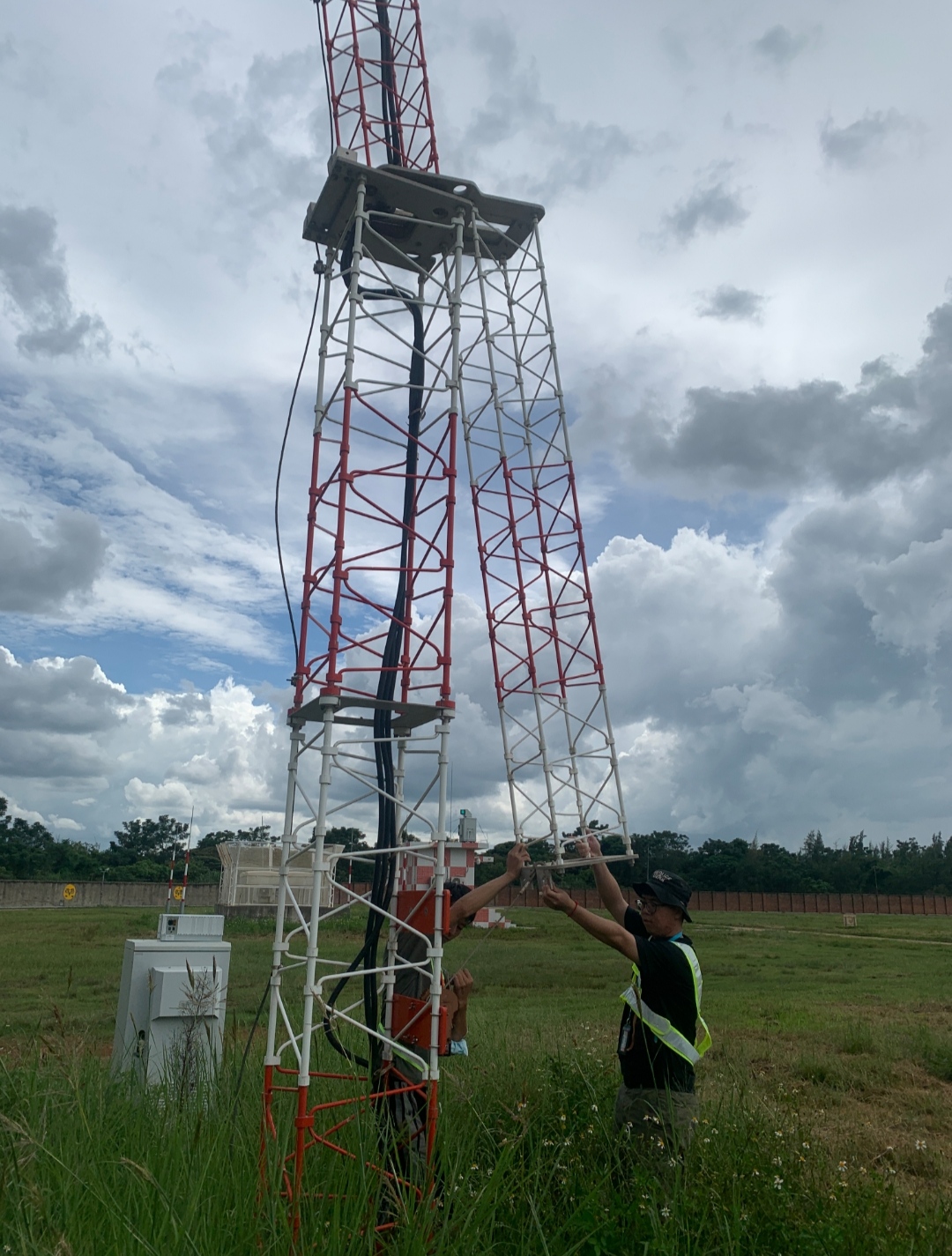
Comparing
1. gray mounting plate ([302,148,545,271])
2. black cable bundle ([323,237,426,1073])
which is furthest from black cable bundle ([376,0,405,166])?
black cable bundle ([323,237,426,1073])

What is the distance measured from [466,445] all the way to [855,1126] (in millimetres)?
11137

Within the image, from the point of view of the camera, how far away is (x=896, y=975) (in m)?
21.1

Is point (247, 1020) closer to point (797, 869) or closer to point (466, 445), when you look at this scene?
point (466, 445)

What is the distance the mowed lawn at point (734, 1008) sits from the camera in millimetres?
8219

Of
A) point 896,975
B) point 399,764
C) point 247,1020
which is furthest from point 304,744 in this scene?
point 896,975

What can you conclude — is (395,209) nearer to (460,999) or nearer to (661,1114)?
(460,999)

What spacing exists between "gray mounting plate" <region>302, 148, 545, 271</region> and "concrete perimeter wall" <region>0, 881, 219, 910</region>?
41836mm

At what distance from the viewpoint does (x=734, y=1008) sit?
50.0 ft

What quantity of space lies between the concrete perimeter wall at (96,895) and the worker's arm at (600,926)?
42900 mm

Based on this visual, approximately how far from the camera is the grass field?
14.1 ft

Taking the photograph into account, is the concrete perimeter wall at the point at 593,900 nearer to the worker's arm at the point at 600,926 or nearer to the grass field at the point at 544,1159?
the grass field at the point at 544,1159

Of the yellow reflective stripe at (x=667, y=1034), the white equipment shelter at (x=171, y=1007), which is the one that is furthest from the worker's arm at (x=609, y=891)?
the white equipment shelter at (x=171, y=1007)

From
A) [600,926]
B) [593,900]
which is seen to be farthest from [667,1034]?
[593,900]

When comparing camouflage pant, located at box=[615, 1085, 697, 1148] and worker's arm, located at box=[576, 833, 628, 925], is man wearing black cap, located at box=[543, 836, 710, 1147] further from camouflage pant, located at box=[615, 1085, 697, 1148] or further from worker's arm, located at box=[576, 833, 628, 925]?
worker's arm, located at box=[576, 833, 628, 925]
